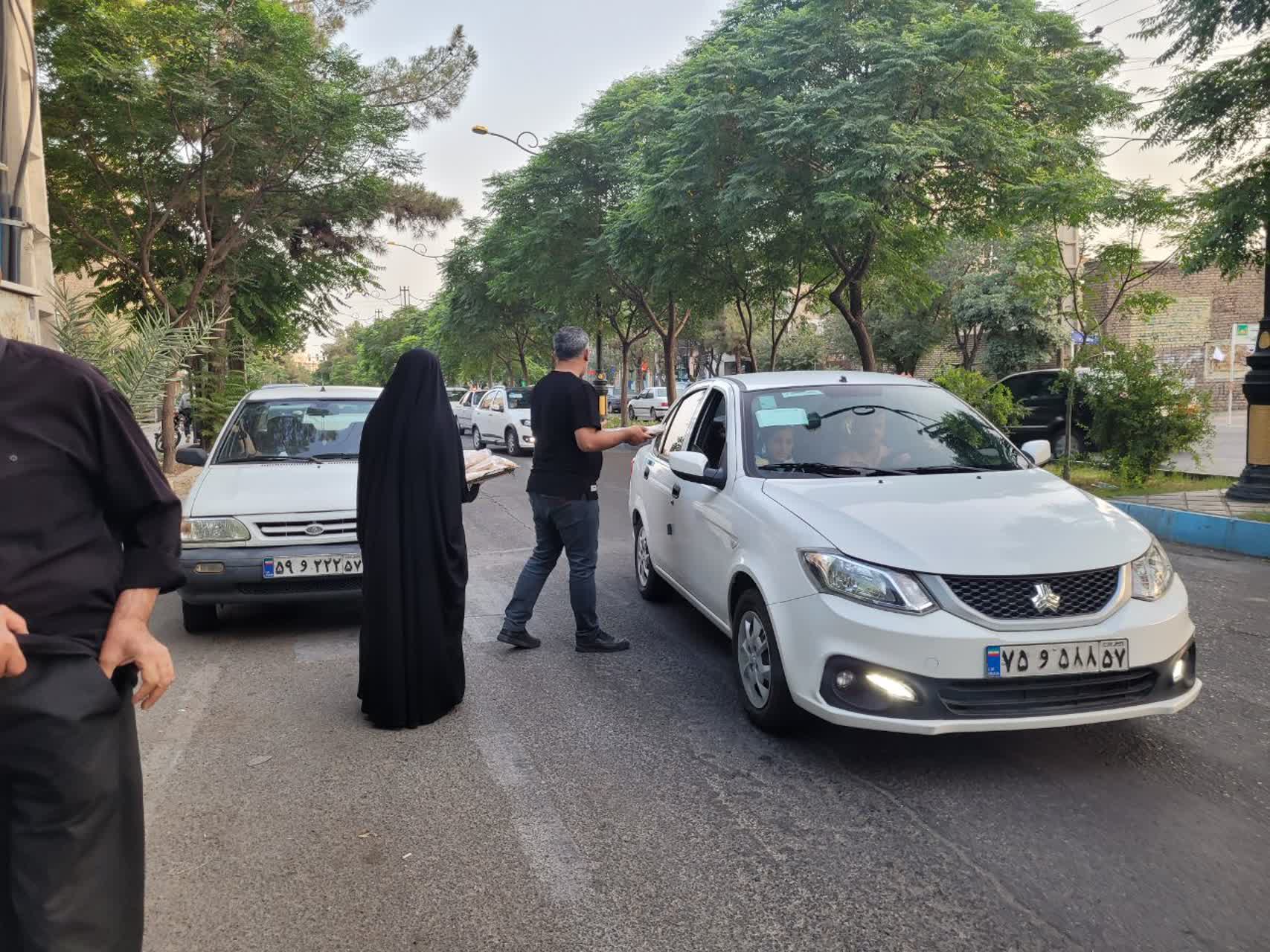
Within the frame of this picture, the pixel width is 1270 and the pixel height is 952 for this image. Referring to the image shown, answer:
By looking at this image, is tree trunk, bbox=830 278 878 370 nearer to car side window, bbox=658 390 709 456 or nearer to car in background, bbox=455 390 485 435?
car side window, bbox=658 390 709 456

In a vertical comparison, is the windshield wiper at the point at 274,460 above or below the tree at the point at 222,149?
below

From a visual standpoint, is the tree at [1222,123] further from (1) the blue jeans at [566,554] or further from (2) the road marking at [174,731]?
(2) the road marking at [174,731]

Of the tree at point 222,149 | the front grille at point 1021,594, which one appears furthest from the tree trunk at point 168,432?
the front grille at point 1021,594

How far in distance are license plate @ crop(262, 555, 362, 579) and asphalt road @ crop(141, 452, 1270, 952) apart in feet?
2.67

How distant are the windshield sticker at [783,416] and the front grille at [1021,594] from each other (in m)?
1.64

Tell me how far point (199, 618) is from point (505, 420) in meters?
17.5

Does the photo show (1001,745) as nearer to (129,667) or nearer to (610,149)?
(129,667)

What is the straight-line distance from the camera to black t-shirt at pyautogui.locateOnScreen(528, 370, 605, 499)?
520cm

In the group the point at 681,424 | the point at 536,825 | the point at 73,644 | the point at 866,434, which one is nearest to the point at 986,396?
the point at 681,424

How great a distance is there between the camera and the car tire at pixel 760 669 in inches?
151

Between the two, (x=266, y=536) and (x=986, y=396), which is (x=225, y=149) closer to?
(x=266, y=536)

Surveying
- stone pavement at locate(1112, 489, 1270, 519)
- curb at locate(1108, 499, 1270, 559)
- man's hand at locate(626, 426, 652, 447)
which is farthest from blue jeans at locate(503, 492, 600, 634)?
stone pavement at locate(1112, 489, 1270, 519)

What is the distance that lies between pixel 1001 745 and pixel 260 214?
1531 cm

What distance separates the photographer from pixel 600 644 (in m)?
5.39
